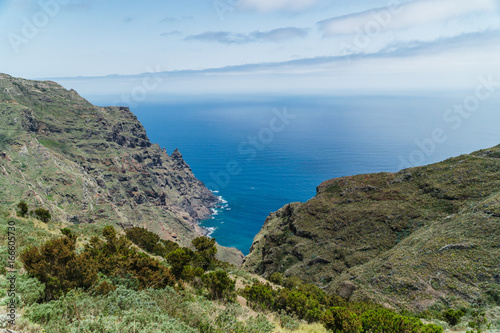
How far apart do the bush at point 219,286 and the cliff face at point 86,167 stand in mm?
58137

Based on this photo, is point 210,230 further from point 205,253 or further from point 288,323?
point 288,323

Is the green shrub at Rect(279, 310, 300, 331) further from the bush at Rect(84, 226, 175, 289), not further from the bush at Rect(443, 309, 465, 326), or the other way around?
the bush at Rect(443, 309, 465, 326)

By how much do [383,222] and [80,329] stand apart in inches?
1571

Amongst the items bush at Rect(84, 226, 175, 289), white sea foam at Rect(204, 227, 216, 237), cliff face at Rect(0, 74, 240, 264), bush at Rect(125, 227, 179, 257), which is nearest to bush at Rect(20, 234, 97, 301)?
bush at Rect(84, 226, 175, 289)

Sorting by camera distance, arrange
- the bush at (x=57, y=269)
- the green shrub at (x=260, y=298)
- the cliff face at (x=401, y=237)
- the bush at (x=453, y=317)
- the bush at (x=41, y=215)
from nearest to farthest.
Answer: the bush at (x=57, y=269) → the green shrub at (x=260, y=298) → the bush at (x=453, y=317) → the cliff face at (x=401, y=237) → the bush at (x=41, y=215)

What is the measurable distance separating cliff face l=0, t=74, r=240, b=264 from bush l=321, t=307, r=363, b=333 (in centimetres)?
6488

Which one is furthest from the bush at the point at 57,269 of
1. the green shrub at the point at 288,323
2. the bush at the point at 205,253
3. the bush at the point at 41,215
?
the bush at the point at 41,215

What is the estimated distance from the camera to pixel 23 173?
242ft

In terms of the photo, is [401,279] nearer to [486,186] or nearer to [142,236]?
[486,186]

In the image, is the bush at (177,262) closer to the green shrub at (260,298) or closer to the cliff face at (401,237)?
the green shrub at (260,298)

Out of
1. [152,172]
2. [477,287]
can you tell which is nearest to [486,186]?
[477,287]

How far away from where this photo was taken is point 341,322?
1273 cm

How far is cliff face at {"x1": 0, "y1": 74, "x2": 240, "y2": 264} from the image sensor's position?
75.8m

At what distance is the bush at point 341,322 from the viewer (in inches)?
488
